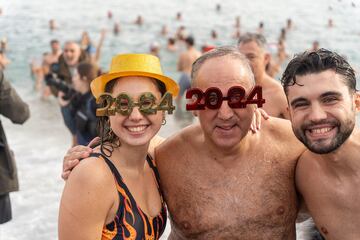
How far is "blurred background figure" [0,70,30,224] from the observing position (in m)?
3.57

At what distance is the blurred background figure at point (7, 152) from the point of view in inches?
141

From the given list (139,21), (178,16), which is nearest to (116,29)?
(139,21)

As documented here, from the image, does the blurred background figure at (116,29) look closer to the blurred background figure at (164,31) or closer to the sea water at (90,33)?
the sea water at (90,33)

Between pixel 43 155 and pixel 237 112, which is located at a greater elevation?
pixel 237 112

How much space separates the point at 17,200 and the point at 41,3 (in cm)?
2647

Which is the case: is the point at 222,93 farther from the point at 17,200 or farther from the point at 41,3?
the point at 41,3

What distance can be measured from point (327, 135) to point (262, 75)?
253 cm

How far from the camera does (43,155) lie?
8414mm

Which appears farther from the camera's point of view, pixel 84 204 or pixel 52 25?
pixel 52 25

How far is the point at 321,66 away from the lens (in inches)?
85.9

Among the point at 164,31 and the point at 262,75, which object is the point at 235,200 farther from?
the point at 164,31

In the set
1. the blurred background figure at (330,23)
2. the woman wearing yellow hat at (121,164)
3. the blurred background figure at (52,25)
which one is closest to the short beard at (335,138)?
the woman wearing yellow hat at (121,164)

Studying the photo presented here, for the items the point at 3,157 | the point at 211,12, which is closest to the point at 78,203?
the point at 3,157

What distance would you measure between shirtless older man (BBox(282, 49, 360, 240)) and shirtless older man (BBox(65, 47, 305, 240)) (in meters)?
0.13
